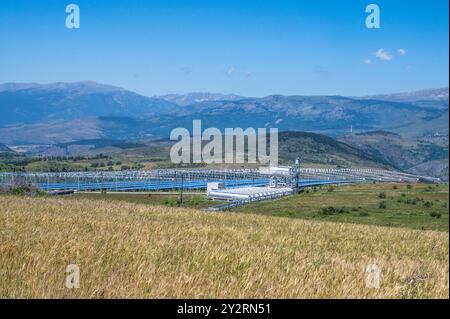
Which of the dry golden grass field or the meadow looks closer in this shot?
the dry golden grass field

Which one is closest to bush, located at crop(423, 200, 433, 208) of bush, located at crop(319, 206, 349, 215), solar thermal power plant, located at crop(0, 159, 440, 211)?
bush, located at crop(319, 206, 349, 215)

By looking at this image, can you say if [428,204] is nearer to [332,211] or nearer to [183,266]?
[332,211]

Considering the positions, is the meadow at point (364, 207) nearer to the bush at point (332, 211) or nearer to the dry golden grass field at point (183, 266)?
the bush at point (332, 211)

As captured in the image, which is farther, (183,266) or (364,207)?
(364,207)

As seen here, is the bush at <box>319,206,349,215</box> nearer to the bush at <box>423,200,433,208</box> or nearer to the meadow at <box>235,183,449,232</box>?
the meadow at <box>235,183,449,232</box>

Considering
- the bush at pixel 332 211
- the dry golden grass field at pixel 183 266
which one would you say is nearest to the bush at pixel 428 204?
the bush at pixel 332 211

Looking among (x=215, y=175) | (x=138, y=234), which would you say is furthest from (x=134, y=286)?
(x=215, y=175)

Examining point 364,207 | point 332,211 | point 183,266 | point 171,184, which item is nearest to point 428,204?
point 364,207

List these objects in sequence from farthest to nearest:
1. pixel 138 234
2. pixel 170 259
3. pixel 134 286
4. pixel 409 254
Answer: pixel 409 254
pixel 138 234
pixel 170 259
pixel 134 286
